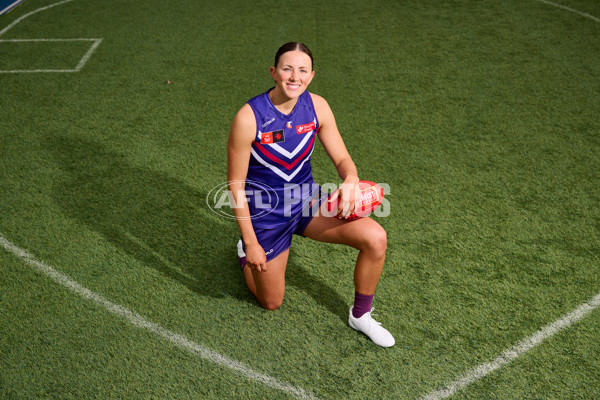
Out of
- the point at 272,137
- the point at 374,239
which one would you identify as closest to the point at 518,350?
the point at 374,239

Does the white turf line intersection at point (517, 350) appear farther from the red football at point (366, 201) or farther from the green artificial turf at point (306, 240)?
the red football at point (366, 201)

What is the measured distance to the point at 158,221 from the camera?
460 centimetres

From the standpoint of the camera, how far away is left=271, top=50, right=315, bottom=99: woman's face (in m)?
3.08

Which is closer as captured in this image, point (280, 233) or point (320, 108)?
point (320, 108)

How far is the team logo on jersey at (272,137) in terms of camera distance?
128 inches

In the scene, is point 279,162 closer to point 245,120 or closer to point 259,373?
point 245,120

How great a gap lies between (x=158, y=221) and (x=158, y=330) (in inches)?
49.0

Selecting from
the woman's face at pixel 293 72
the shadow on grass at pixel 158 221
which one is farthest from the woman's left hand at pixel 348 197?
the shadow on grass at pixel 158 221

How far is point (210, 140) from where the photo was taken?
5.79m

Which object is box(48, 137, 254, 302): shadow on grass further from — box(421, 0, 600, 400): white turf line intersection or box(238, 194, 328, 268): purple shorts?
box(421, 0, 600, 400): white turf line intersection

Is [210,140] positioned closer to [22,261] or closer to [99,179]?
[99,179]

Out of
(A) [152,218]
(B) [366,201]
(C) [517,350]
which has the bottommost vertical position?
(A) [152,218]

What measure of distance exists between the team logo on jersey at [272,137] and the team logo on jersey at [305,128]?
0.11 m
